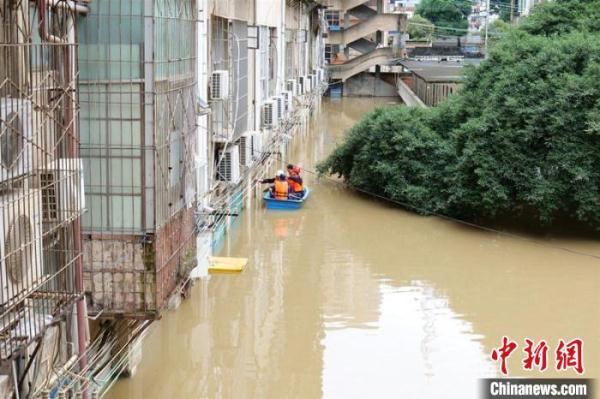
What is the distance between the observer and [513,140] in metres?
16.2

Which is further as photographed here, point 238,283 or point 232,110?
point 232,110

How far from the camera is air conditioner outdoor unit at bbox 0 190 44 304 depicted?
5699 millimetres

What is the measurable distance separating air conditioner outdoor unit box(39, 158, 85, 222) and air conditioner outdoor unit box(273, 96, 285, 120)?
13950mm

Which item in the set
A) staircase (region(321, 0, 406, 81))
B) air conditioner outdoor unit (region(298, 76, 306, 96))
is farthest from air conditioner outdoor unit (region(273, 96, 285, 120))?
staircase (region(321, 0, 406, 81))

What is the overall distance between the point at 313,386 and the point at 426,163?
30.0 feet

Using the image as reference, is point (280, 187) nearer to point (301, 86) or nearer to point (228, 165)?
point (228, 165)

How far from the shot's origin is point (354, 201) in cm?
1991

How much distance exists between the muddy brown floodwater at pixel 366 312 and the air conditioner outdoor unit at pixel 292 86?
29.5 feet

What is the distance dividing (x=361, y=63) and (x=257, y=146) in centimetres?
2743

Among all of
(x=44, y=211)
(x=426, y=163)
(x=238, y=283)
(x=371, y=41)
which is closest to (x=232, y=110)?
(x=238, y=283)

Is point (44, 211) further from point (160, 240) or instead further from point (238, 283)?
point (238, 283)

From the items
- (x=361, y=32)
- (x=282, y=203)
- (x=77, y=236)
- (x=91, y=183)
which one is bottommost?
(x=282, y=203)

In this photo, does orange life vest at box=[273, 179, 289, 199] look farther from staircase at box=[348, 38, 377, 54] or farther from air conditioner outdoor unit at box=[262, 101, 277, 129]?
staircase at box=[348, 38, 377, 54]

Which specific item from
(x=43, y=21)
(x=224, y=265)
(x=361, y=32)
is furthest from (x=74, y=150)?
(x=361, y=32)
